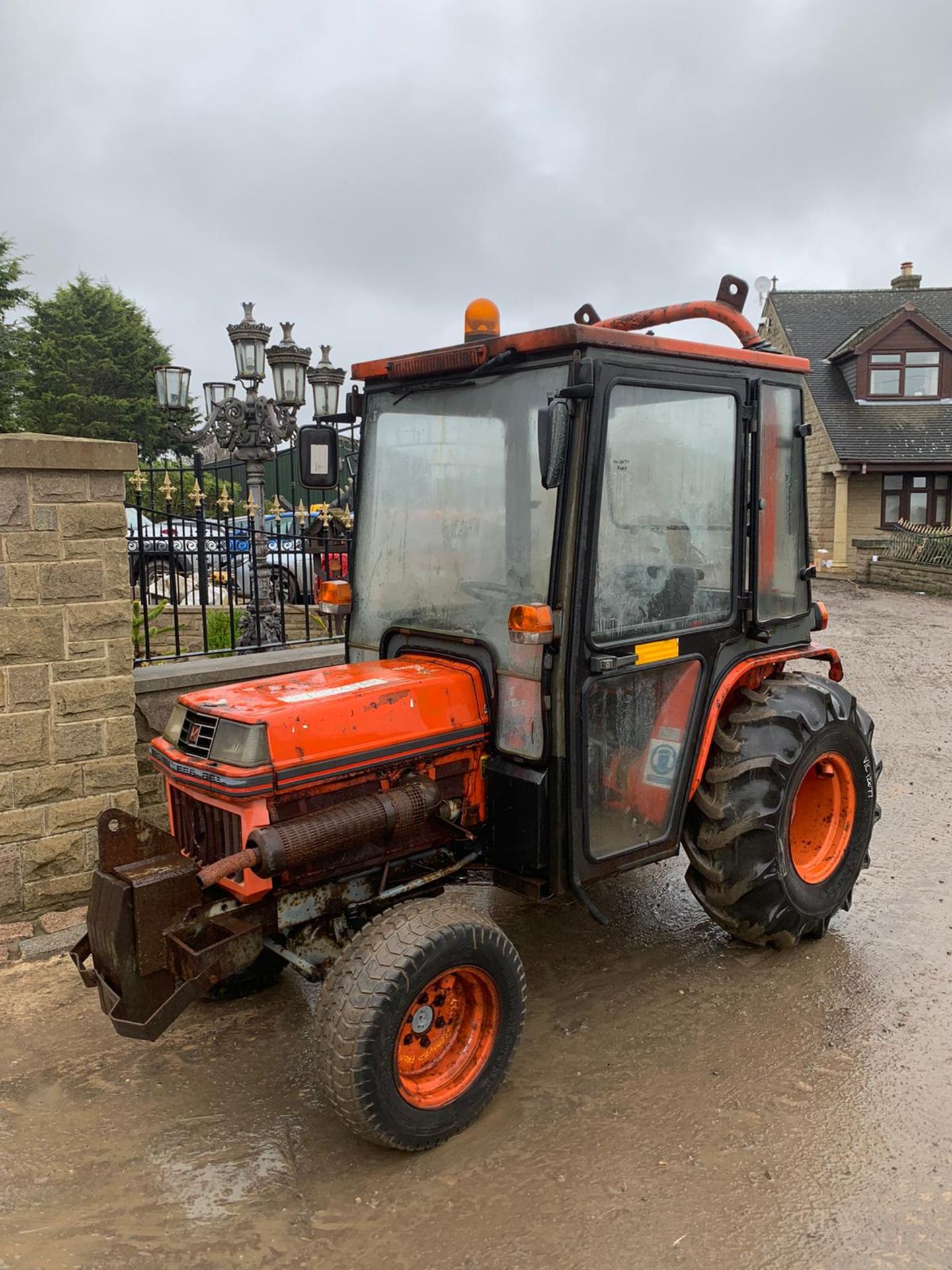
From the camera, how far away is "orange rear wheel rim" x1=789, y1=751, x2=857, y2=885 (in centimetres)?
409

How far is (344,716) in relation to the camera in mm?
3104

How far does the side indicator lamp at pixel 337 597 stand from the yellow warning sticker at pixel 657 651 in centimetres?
134

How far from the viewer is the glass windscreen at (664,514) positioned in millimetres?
3271

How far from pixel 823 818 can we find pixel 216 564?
4.31 metres

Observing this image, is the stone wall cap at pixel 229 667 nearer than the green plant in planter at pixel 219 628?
Yes

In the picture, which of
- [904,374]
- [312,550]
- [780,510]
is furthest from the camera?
[904,374]

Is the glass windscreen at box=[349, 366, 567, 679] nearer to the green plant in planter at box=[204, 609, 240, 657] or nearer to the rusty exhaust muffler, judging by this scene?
the rusty exhaust muffler

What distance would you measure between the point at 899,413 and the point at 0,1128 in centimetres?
2428

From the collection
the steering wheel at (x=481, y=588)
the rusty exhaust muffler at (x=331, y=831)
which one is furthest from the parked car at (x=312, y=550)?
the rusty exhaust muffler at (x=331, y=831)

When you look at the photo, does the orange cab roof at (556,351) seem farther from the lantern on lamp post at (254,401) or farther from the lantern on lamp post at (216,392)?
the lantern on lamp post at (216,392)

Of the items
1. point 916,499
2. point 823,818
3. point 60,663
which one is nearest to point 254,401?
point 60,663

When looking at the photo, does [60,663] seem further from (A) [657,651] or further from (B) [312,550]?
(A) [657,651]

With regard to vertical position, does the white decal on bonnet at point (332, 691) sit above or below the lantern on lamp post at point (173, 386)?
below

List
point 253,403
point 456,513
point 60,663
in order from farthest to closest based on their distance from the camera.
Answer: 1. point 253,403
2. point 60,663
3. point 456,513
